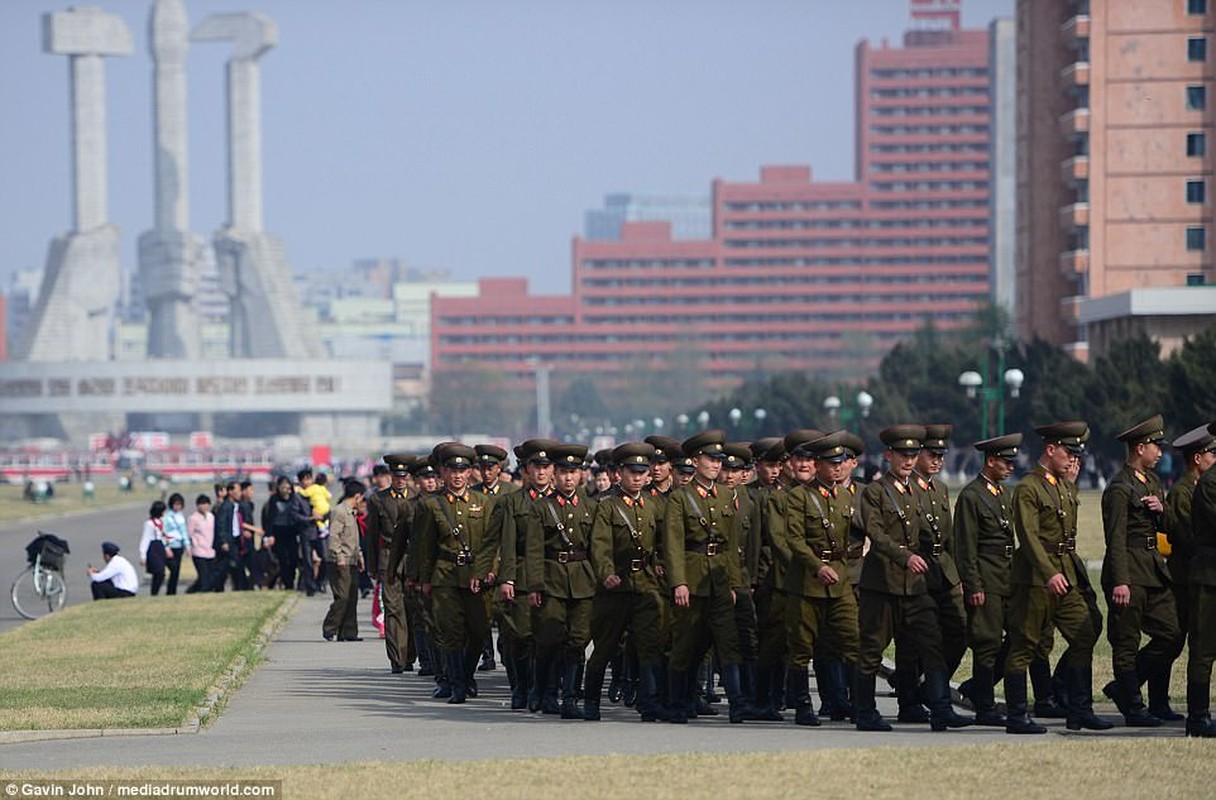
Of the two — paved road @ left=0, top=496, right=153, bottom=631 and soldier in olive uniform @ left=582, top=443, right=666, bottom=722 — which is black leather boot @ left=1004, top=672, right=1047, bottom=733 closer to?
soldier in olive uniform @ left=582, top=443, right=666, bottom=722

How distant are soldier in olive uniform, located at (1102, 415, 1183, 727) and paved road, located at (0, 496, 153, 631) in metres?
16.7

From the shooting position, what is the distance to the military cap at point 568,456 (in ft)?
51.5

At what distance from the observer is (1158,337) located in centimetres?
7069

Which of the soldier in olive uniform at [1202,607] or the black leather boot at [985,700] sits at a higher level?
the soldier in olive uniform at [1202,607]

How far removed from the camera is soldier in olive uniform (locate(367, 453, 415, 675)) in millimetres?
19188

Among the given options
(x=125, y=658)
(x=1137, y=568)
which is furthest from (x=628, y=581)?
(x=125, y=658)

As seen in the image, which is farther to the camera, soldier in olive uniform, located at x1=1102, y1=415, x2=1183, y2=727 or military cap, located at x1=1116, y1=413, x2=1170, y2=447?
military cap, located at x1=1116, y1=413, x2=1170, y2=447

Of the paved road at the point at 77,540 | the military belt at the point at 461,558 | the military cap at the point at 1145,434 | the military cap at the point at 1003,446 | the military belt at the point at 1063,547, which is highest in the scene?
the military cap at the point at 1145,434

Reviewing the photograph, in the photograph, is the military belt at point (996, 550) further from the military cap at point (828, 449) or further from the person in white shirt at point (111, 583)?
the person in white shirt at point (111, 583)

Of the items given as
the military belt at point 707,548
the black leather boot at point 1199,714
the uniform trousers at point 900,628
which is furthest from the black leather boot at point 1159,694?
the military belt at point 707,548

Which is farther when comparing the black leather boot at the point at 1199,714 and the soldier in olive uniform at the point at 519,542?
the soldier in olive uniform at the point at 519,542

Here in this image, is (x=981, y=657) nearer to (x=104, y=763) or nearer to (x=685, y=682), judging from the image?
(x=685, y=682)

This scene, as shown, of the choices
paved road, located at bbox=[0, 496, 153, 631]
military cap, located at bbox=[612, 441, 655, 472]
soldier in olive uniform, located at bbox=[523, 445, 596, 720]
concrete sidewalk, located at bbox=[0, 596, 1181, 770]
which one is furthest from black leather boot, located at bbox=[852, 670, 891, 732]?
paved road, located at bbox=[0, 496, 153, 631]

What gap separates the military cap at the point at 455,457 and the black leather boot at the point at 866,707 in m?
3.99
